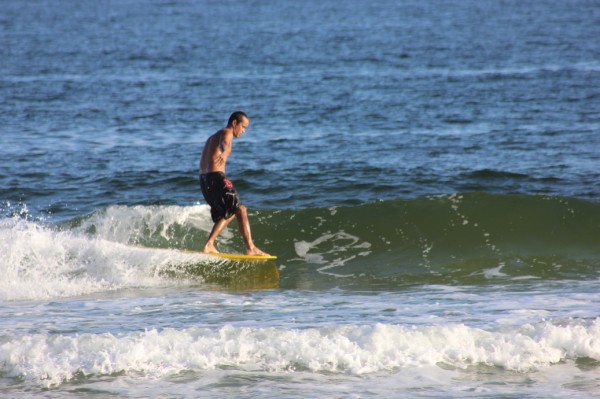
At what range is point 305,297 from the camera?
10414mm

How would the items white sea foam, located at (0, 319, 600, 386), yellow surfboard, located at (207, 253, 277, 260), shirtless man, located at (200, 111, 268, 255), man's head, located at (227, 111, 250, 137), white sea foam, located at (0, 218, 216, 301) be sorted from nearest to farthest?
white sea foam, located at (0, 319, 600, 386) → man's head, located at (227, 111, 250, 137) → shirtless man, located at (200, 111, 268, 255) → white sea foam, located at (0, 218, 216, 301) → yellow surfboard, located at (207, 253, 277, 260)

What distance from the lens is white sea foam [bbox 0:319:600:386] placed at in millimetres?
7801

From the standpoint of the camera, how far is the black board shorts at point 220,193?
10.6 m

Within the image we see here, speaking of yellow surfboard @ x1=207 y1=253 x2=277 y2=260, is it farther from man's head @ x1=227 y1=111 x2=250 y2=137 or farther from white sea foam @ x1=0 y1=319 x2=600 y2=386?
white sea foam @ x1=0 y1=319 x2=600 y2=386

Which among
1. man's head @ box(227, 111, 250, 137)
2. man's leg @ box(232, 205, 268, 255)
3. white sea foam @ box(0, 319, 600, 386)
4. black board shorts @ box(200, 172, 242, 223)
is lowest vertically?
white sea foam @ box(0, 319, 600, 386)

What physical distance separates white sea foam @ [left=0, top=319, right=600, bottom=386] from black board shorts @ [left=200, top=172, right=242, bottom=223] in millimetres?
2571

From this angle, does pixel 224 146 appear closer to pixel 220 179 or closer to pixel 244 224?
pixel 220 179

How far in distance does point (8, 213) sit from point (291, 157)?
6.34 metres

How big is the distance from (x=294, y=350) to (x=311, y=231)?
5698 mm

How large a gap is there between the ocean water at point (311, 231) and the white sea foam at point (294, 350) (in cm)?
2

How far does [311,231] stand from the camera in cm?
1366

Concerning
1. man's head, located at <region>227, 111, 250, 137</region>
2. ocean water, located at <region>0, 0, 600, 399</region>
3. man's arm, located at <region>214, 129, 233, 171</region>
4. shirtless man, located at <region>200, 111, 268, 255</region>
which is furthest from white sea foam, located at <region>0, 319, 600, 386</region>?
man's head, located at <region>227, 111, 250, 137</region>

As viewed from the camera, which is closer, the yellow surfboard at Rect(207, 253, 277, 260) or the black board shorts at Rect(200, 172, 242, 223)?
the black board shorts at Rect(200, 172, 242, 223)

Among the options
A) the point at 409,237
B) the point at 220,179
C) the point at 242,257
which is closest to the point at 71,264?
the point at 242,257
